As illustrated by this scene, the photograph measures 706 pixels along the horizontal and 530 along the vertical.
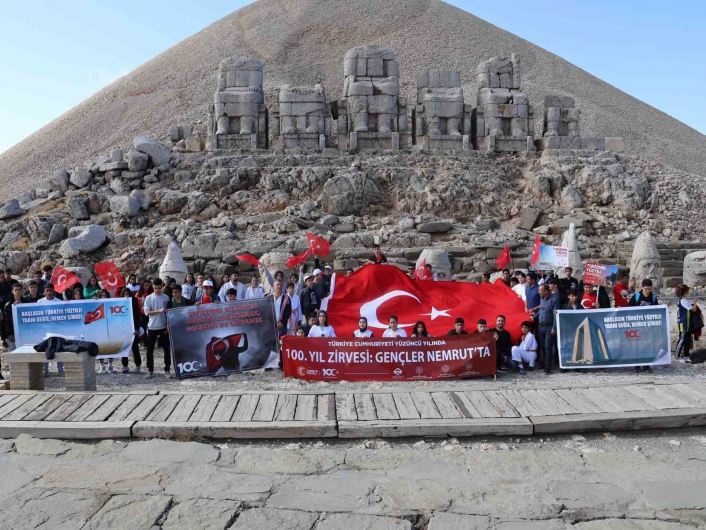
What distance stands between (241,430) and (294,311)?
395cm

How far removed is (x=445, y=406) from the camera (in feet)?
23.9

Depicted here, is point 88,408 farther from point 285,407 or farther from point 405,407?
point 405,407

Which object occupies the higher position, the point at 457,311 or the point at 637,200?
the point at 637,200

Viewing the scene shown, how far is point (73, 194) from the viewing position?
66.1 feet

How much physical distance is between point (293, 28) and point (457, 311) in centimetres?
5774

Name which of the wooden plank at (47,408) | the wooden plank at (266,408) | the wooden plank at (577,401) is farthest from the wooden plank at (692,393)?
the wooden plank at (47,408)

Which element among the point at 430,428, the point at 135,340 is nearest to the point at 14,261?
the point at 135,340

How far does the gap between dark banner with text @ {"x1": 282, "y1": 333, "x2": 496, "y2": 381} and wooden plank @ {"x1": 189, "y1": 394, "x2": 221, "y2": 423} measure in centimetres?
171

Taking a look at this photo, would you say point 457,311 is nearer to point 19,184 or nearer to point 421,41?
point 19,184

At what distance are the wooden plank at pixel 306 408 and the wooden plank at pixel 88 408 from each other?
7.29 ft

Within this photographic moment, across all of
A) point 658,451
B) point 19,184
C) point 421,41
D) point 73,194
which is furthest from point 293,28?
point 658,451

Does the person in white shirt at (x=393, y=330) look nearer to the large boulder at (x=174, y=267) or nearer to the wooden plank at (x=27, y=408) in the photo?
the wooden plank at (x=27, y=408)

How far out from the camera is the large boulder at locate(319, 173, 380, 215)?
1917 centimetres

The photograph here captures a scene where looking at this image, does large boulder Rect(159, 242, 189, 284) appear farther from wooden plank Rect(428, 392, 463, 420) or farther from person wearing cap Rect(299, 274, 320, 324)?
wooden plank Rect(428, 392, 463, 420)
